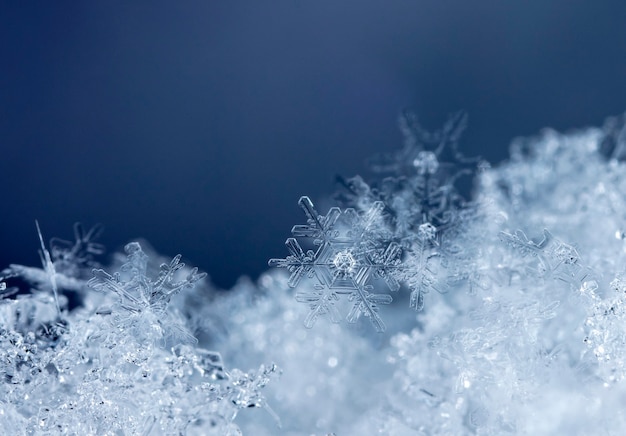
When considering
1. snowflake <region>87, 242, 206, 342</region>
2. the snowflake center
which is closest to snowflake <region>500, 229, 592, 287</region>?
the snowflake center

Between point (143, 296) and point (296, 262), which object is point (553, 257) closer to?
point (296, 262)

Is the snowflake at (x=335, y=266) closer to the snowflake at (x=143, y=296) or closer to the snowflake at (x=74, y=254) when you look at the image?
the snowflake at (x=143, y=296)

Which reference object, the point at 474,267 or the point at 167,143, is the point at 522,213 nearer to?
the point at 474,267

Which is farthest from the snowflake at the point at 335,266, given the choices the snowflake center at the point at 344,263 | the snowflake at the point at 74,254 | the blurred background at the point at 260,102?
the blurred background at the point at 260,102

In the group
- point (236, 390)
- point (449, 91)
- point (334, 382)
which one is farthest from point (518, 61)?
point (236, 390)

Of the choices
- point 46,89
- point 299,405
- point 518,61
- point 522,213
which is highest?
point 518,61
